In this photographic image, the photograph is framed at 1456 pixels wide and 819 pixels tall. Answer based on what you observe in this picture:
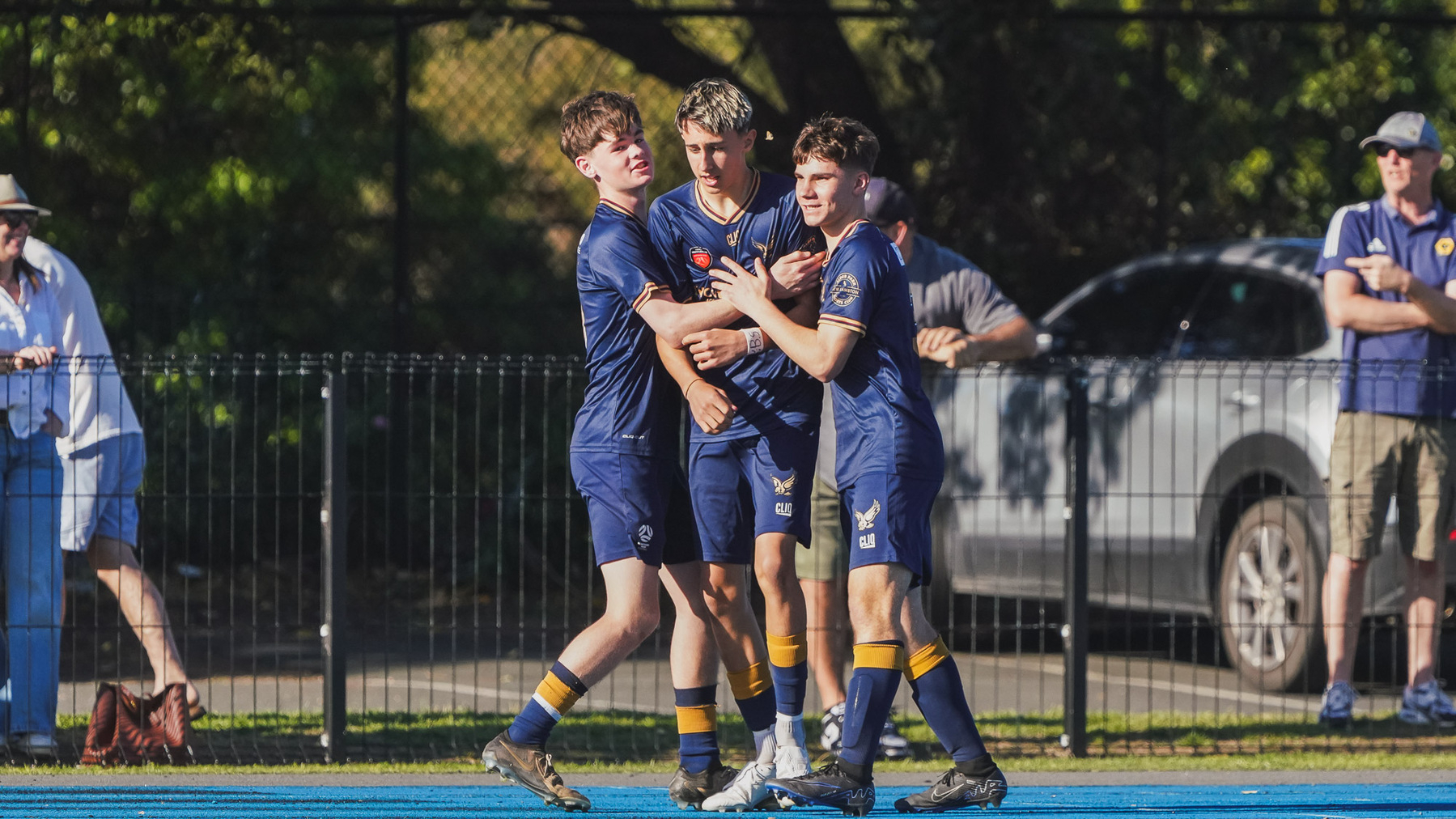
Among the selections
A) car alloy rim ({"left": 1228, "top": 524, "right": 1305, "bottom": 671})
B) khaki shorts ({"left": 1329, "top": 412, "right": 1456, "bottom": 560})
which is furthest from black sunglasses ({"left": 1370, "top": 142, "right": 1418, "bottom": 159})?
car alloy rim ({"left": 1228, "top": 524, "right": 1305, "bottom": 671})

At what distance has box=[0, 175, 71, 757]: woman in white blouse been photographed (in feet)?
20.5

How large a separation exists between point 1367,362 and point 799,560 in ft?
7.34

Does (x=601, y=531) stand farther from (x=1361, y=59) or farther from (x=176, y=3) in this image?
(x=1361, y=59)

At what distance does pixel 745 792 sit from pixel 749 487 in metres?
0.86

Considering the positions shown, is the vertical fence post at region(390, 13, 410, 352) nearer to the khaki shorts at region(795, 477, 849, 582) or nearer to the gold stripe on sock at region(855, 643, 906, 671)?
the khaki shorts at region(795, 477, 849, 582)

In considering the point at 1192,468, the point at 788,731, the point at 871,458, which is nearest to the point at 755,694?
the point at 788,731

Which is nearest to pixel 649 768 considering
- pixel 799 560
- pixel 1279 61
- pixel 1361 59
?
pixel 799 560

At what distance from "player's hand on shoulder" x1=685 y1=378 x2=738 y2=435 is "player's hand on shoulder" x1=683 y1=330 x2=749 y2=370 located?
0.07 m

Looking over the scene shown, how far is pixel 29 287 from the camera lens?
6.45 metres

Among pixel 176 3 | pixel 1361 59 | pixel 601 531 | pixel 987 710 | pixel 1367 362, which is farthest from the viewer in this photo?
pixel 1361 59

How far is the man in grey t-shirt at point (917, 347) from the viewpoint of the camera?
635 centimetres

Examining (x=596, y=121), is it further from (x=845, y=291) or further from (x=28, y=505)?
(x=28, y=505)

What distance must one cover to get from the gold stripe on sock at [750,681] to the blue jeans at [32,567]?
2.40 metres

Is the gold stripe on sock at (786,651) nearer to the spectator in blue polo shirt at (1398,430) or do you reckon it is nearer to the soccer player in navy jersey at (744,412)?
the soccer player in navy jersey at (744,412)
